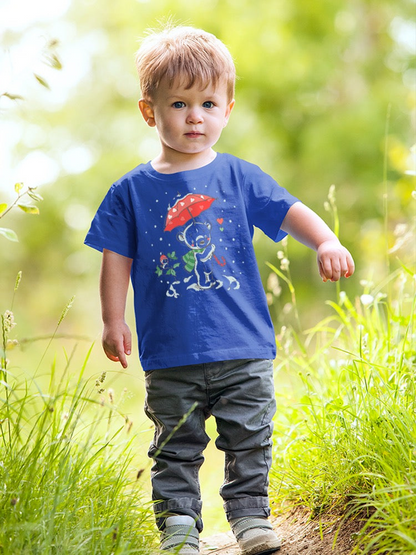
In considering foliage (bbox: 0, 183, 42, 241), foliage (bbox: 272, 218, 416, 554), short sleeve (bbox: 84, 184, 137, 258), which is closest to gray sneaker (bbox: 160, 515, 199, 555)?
foliage (bbox: 272, 218, 416, 554)

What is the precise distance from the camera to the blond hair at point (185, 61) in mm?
1926

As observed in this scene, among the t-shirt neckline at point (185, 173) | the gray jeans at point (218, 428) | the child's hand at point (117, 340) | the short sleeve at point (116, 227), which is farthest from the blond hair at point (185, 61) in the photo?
the gray jeans at point (218, 428)

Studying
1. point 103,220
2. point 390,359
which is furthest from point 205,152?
point 390,359

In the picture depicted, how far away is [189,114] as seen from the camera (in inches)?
76.5

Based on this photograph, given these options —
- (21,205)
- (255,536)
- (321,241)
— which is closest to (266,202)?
(321,241)

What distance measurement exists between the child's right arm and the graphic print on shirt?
129 millimetres

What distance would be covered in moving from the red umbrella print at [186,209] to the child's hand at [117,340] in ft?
1.05

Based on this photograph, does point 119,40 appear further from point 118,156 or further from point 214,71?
point 214,71

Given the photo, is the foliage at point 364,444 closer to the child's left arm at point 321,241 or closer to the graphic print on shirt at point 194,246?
the child's left arm at point 321,241

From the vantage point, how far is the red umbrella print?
1970 millimetres

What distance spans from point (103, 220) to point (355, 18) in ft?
30.4

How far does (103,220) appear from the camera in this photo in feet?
6.63

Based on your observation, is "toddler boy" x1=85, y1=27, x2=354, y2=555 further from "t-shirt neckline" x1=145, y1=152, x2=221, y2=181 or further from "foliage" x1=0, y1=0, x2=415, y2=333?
"foliage" x1=0, y1=0, x2=415, y2=333

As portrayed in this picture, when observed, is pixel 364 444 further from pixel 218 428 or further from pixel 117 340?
pixel 117 340
